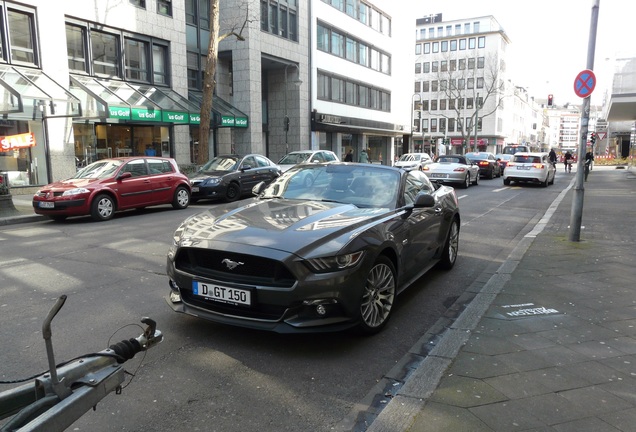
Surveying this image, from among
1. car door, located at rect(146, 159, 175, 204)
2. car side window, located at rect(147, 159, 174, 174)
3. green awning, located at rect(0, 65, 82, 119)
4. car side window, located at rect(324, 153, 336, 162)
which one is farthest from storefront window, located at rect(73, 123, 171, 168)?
car side window, located at rect(324, 153, 336, 162)

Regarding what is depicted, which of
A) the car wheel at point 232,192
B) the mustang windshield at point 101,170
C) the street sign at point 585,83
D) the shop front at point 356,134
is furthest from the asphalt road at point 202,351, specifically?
the shop front at point 356,134

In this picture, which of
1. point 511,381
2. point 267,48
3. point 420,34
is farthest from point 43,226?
point 420,34

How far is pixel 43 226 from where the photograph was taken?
10.9 meters

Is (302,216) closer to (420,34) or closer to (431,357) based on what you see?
(431,357)

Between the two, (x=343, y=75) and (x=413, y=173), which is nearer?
(x=413, y=173)

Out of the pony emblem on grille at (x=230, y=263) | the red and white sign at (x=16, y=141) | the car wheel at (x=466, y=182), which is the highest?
the red and white sign at (x=16, y=141)

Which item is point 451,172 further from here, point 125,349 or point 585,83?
point 125,349

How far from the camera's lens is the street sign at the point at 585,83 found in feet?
27.2

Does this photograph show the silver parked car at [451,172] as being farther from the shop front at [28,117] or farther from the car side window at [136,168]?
the shop front at [28,117]

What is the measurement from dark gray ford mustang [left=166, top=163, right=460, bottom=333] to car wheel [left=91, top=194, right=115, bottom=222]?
754 centimetres

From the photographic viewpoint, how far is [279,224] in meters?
4.14

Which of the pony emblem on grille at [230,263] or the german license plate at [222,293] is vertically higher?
the pony emblem on grille at [230,263]

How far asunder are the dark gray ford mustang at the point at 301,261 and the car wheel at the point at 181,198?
914 centimetres

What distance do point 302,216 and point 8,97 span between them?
48.5 ft
